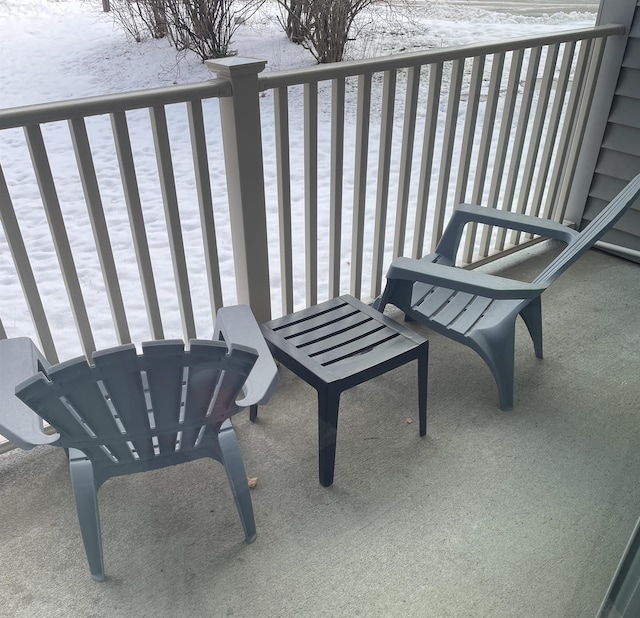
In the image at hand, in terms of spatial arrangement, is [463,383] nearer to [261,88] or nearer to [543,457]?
[543,457]

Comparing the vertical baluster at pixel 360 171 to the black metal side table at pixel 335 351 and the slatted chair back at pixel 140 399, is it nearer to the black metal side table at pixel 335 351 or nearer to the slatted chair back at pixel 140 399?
the black metal side table at pixel 335 351

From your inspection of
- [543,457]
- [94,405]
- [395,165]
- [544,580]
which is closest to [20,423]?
[94,405]

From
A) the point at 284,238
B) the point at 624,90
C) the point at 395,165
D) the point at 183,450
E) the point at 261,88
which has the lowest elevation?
the point at 395,165

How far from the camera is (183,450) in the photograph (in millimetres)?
1677

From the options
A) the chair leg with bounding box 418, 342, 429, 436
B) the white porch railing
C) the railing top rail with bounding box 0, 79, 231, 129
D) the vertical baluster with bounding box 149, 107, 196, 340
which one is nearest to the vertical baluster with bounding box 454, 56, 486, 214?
the white porch railing

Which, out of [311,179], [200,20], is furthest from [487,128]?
[200,20]

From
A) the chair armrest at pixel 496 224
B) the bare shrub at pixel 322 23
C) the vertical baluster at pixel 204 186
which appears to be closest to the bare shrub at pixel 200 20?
the bare shrub at pixel 322 23

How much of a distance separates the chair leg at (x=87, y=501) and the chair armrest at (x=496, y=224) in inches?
67.0

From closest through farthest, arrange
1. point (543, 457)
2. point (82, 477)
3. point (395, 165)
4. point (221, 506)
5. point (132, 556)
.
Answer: point (82, 477) < point (132, 556) < point (221, 506) < point (543, 457) < point (395, 165)

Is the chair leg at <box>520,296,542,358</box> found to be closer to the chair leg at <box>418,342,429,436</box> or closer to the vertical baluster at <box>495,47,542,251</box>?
the chair leg at <box>418,342,429,436</box>

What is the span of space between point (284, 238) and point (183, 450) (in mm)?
983

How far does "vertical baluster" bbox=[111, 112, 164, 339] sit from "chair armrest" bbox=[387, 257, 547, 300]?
875 millimetres

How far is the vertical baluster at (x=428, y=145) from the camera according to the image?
2434 mm

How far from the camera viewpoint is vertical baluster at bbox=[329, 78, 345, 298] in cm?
220
